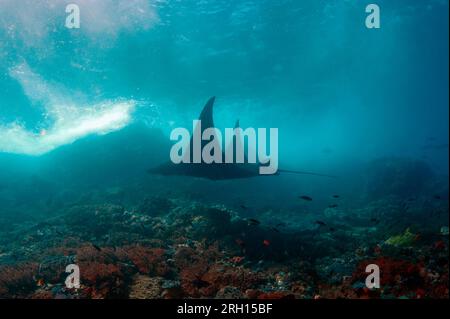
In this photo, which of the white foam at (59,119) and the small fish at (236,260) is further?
the white foam at (59,119)

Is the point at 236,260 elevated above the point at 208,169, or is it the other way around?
the point at 208,169

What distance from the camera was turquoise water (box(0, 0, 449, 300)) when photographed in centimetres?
1886

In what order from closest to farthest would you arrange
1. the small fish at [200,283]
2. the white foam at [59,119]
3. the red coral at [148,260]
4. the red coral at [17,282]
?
the small fish at [200,283], the red coral at [17,282], the red coral at [148,260], the white foam at [59,119]

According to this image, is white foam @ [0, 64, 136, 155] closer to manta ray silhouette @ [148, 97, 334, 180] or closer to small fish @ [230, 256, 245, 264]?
manta ray silhouette @ [148, 97, 334, 180]

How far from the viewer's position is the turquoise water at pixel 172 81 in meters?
18.9

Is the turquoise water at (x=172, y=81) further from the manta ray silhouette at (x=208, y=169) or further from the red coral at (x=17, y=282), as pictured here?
the manta ray silhouette at (x=208, y=169)

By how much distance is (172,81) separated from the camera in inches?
1166

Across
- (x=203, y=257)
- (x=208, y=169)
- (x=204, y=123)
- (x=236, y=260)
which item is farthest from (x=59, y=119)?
(x=236, y=260)

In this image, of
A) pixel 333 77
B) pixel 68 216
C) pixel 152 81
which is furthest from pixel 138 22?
pixel 333 77

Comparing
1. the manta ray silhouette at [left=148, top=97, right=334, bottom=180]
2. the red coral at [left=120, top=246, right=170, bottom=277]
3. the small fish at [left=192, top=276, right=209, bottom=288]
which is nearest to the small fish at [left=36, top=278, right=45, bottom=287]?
the red coral at [left=120, top=246, right=170, bottom=277]

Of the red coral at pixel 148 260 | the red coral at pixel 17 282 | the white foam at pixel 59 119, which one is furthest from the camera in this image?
the white foam at pixel 59 119

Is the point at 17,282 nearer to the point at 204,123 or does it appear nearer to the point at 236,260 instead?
the point at 236,260

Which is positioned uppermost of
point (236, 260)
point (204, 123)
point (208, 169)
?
point (204, 123)

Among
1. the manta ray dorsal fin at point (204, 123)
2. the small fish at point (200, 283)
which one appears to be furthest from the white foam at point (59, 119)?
the small fish at point (200, 283)
